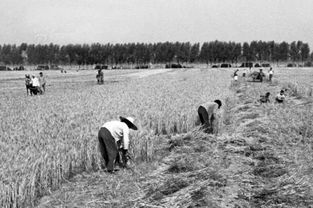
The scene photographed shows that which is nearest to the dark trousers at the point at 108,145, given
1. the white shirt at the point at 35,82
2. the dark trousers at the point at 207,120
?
the dark trousers at the point at 207,120

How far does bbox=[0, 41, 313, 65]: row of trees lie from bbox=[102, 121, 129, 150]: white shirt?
349 ft

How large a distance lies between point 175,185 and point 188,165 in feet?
3.48

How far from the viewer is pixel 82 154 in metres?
6.50

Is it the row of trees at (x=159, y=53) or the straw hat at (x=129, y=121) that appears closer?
the straw hat at (x=129, y=121)

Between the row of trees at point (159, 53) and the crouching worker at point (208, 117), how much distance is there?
10262 centimetres

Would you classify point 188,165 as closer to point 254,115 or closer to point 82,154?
point 82,154

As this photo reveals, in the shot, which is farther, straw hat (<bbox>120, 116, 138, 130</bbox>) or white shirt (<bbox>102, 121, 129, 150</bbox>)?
straw hat (<bbox>120, 116, 138, 130</bbox>)

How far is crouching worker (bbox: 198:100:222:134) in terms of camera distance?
9.12 meters

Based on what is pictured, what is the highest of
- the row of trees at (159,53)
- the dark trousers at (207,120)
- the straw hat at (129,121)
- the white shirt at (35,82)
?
the row of trees at (159,53)

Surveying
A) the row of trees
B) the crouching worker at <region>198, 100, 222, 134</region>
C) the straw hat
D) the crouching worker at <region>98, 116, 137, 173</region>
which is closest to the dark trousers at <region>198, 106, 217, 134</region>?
the crouching worker at <region>198, 100, 222, 134</region>

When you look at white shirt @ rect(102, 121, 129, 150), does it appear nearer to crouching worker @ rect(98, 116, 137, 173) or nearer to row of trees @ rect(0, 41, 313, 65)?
crouching worker @ rect(98, 116, 137, 173)

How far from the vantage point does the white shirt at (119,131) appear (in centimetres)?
626

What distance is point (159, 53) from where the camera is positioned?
11706 cm

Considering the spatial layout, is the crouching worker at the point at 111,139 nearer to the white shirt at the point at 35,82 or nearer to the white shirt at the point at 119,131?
the white shirt at the point at 119,131
